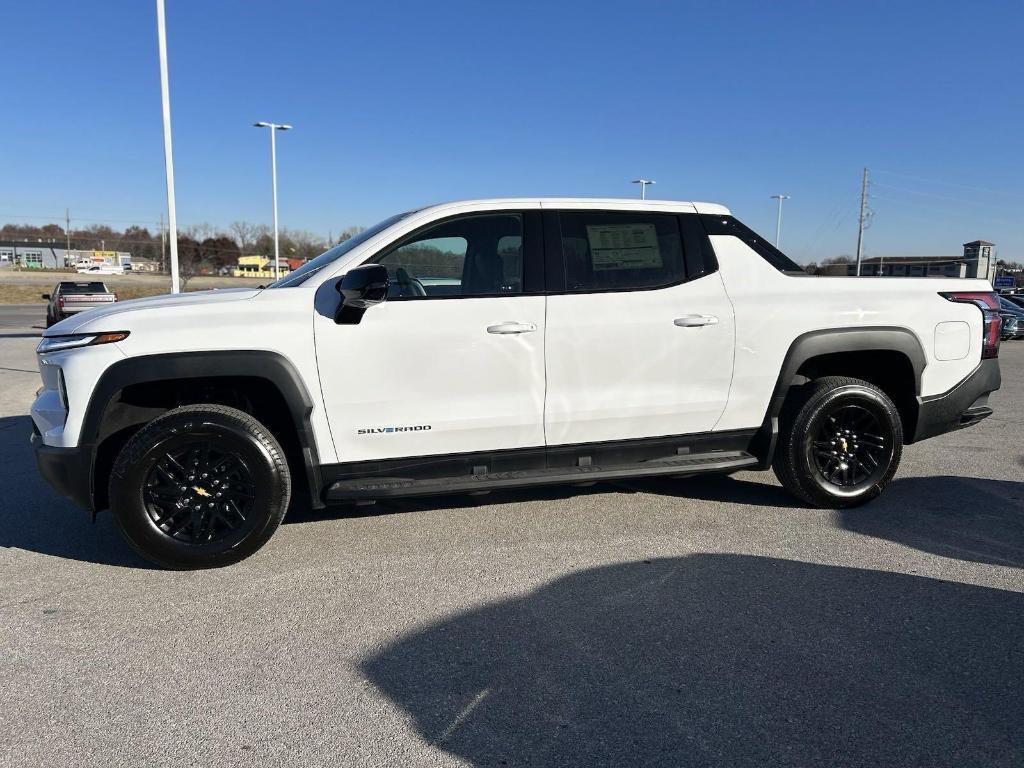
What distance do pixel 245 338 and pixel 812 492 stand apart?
351cm

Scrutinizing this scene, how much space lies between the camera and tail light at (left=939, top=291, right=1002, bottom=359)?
15.5ft

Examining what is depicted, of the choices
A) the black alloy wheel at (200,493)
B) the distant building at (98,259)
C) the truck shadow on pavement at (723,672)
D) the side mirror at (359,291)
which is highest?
the distant building at (98,259)

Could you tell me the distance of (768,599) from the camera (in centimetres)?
341

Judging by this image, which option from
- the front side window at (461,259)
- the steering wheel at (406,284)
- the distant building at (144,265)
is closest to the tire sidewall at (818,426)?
the front side window at (461,259)

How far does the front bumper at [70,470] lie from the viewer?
142 inches

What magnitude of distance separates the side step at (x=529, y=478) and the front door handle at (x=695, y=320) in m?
0.81

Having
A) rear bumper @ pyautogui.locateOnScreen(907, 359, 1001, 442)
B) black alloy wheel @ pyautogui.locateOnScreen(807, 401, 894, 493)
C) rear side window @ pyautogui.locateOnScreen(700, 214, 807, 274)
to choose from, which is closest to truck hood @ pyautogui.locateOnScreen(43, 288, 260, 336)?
rear side window @ pyautogui.locateOnScreen(700, 214, 807, 274)

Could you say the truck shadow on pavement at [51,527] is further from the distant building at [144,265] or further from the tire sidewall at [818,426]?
the distant building at [144,265]

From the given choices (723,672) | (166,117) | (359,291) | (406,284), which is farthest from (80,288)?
(723,672)

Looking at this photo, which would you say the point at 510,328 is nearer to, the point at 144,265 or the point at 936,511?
the point at 936,511

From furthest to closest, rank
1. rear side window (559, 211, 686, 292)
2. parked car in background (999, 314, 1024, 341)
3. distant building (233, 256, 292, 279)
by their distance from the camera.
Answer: distant building (233, 256, 292, 279)
parked car in background (999, 314, 1024, 341)
rear side window (559, 211, 686, 292)

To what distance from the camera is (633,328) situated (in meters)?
4.18

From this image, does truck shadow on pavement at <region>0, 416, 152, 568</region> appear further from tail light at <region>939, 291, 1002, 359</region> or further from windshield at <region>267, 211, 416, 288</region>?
tail light at <region>939, 291, 1002, 359</region>

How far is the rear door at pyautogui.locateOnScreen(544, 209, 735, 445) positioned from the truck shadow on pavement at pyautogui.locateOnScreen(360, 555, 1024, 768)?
0.96 meters
